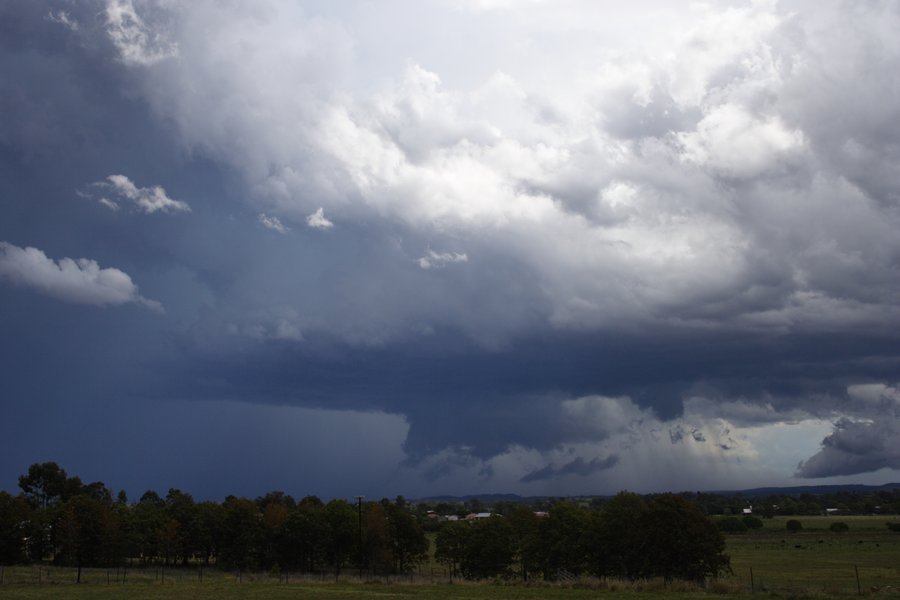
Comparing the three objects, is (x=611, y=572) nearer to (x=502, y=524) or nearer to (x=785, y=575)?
(x=502, y=524)

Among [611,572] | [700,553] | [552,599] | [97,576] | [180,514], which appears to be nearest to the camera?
[552,599]

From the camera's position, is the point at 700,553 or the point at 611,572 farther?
the point at 611,572

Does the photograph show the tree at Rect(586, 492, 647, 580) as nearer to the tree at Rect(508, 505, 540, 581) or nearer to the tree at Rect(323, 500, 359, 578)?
the tree at Rect(508, 505, 540, 581)

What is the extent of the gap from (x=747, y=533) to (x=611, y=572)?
124 metres

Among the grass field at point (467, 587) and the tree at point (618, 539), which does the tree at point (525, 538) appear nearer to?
the tree at point (618, 539)

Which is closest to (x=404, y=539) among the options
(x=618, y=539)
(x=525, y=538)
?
(x=525, y=538)

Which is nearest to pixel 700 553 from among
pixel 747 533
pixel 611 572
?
pixel 611 572

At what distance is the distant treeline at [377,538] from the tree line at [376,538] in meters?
0.13

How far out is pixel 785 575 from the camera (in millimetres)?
82562

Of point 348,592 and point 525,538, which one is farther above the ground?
point 525,538

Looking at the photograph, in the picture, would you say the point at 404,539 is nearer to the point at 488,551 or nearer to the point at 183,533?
the point at 488,551

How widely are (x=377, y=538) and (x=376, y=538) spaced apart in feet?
0.50

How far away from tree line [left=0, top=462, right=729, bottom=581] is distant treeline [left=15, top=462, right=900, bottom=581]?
0.13 metres

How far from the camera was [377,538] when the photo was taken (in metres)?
94.6
